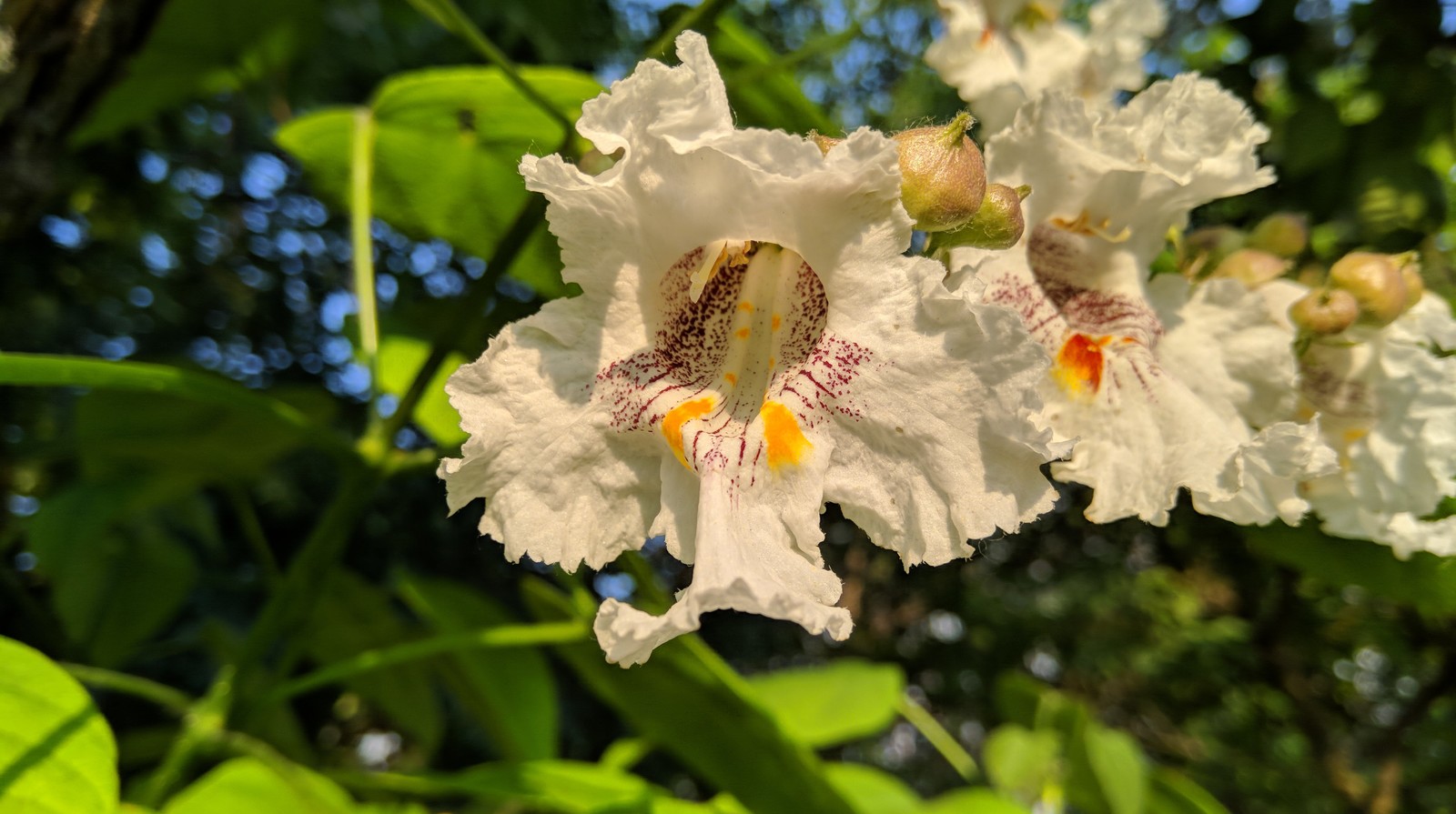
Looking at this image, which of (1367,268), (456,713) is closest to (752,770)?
(1367,268)

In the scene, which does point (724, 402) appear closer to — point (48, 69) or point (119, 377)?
point (119, 377)

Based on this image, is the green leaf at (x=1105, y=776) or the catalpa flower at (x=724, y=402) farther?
the green leaf at (x=1105, y=776)

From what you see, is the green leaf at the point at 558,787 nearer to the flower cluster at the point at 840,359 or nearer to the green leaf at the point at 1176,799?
the flower cluster at the point at 840,359

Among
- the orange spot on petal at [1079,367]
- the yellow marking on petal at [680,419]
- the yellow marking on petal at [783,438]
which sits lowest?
the yellow marking on petal at [680,419]

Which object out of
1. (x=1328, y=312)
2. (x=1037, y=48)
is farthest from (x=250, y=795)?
(x=1037, y=48)

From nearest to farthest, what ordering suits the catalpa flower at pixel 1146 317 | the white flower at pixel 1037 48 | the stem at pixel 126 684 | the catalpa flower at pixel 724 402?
the catalpa flower at pixel 724 402 < the catalpa flower at pixel 1146 317 < the stem at pixel 126 684 < the white flower at pixel 1037 48

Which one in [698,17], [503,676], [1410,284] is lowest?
[503,676]

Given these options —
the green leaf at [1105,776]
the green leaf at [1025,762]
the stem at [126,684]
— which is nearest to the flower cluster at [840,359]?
the stem at [126,684]
